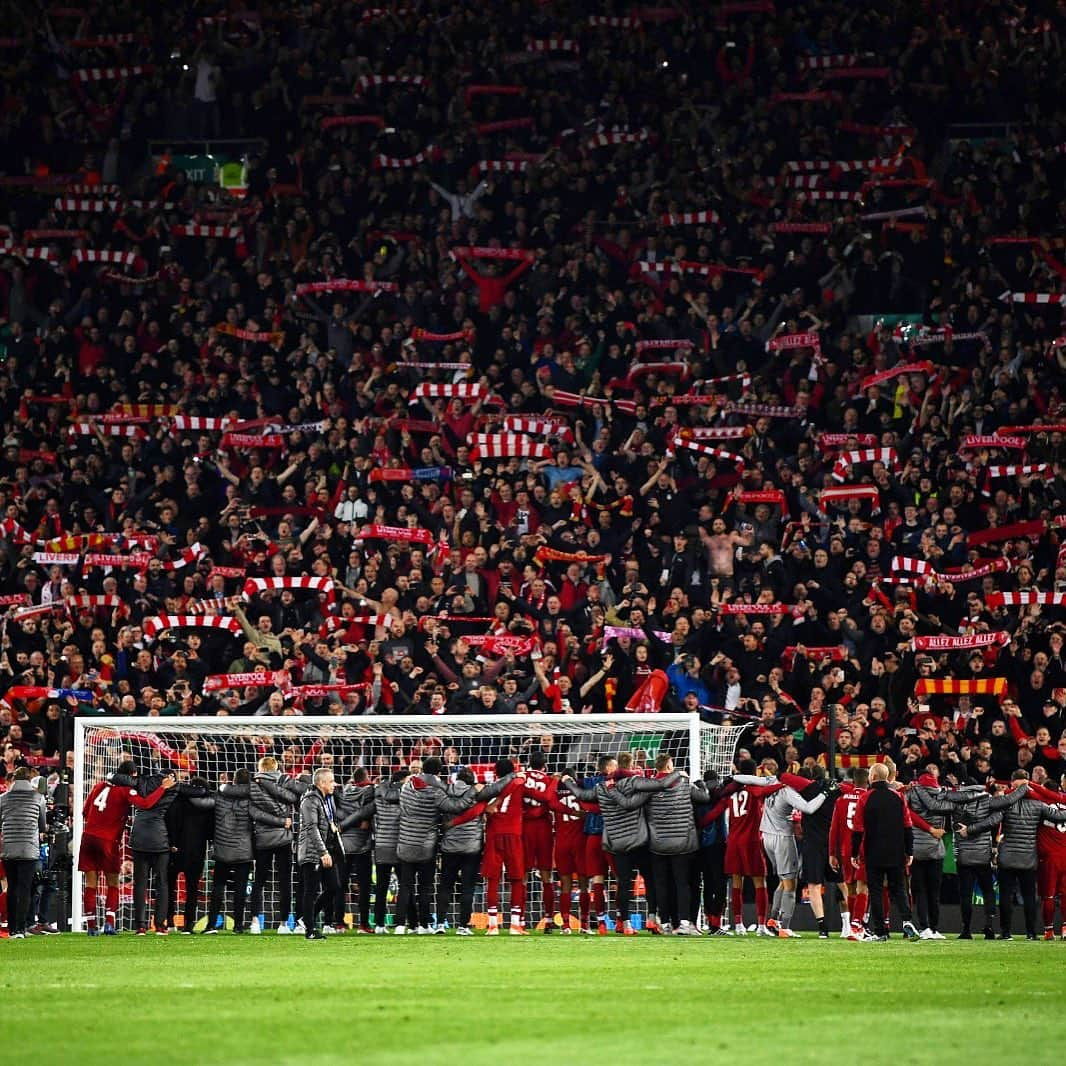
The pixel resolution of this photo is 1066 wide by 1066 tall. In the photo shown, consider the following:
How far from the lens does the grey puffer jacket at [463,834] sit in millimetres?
21094

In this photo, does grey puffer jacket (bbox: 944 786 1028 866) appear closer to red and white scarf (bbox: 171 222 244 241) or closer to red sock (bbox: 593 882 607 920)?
red sock (bbox: 593 882 607 920)

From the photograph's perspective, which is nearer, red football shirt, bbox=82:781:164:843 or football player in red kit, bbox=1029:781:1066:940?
football player in red kit, bbox=1029:781:1066:940

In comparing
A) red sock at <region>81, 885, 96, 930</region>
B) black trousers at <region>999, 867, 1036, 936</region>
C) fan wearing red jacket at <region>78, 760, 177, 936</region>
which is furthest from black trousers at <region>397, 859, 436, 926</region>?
black trousers at <region>999, 867, 1036, 936</region>

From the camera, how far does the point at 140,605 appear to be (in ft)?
91.9

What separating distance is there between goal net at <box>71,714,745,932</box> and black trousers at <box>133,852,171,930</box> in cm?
34

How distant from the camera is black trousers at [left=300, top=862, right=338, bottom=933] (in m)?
19.9

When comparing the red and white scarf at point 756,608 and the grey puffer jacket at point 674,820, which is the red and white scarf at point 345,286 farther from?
the grey puffer jacket at point 674,820

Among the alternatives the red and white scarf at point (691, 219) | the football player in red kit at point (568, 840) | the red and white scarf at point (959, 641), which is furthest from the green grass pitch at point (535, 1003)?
the red and white scarf at point (691, 219)

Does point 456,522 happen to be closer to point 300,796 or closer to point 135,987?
point 300,796

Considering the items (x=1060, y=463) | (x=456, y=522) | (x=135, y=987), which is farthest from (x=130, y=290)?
(x=135, y=987)

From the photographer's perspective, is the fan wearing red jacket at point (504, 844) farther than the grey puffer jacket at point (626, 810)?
Yes

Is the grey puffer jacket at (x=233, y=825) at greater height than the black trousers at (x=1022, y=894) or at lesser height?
greater

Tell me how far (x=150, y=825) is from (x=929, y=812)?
800 centimetres

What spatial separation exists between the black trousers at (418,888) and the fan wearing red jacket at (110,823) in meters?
2.61
